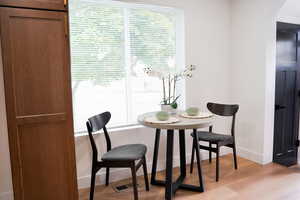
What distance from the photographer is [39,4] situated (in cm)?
167

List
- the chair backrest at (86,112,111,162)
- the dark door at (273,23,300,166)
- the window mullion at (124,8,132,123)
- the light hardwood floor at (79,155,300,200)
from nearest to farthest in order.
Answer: the chair backrest at (86,112,111,162), the light hardwood floor at (79,155,300,200), the window mullion at (124,8,132,123), the dark door at (273,23,300,166)

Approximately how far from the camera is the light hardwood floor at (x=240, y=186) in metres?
2.33

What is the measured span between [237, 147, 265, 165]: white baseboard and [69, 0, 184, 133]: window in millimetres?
1468

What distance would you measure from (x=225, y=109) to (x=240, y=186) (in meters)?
0.95

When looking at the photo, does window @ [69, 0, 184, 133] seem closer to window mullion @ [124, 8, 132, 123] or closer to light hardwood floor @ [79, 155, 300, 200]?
window mullion @ [124, 8, 132, 123]

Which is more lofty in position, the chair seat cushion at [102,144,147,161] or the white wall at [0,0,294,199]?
the white wall at [0,0,294,199]

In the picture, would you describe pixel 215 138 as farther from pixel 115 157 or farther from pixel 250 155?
pixel 115 157

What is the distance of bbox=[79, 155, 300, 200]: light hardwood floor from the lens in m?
2.33

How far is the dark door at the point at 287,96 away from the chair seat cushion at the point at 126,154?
2062mm

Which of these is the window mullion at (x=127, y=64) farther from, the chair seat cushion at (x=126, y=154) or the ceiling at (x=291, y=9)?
the ceiling at (x=291, y=9)

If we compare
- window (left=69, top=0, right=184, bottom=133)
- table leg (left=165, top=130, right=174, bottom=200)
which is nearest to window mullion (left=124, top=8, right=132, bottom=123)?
window (left=69, top=0, right=184, bottom=133)

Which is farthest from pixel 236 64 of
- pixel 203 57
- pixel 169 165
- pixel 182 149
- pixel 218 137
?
pixel 169 165

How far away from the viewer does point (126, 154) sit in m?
2.20

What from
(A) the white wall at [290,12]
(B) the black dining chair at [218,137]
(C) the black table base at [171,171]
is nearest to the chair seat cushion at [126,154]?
(C) the black table base at [171,171]
